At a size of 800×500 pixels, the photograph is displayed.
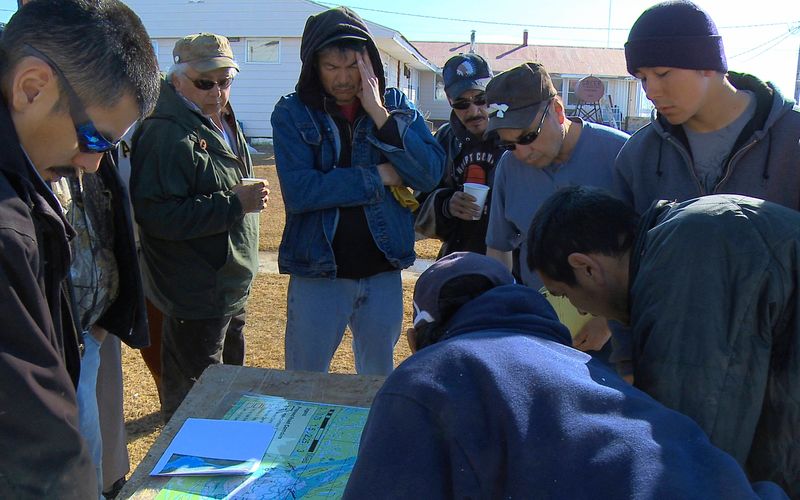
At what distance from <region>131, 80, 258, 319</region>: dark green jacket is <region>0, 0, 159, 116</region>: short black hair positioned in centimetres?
151

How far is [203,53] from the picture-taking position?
3.25m

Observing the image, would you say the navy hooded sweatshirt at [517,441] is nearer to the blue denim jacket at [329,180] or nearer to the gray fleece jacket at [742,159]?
the gray fleece jacket at [742,159]

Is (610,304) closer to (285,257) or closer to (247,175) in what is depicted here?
(285,257)

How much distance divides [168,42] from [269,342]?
19101mm

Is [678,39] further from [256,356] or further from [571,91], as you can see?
[571,91]

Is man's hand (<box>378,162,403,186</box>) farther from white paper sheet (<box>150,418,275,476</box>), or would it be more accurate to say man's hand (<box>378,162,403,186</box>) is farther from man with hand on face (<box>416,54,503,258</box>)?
white paper sheet (<box>150,418,275,476</box>)

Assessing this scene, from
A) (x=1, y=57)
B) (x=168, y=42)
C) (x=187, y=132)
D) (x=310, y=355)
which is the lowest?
(x=310, y=355)

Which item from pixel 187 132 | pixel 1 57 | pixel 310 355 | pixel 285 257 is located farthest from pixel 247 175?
pixel 1 57

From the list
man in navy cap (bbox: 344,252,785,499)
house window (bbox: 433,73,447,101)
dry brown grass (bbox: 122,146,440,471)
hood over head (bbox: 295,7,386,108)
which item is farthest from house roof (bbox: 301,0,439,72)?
man in navy cap (bbox: 344,252,785,499)

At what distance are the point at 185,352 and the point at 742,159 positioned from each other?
250 cm

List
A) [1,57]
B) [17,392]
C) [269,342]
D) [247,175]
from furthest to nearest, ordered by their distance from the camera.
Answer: [269,342]
[247,175]
[1,57]
[17,392]

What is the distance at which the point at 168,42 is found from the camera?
840 inches

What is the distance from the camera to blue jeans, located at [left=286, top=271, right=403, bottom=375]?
9.70ft

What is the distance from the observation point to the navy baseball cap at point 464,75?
3643 mm
